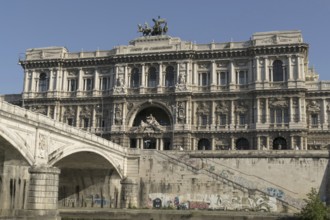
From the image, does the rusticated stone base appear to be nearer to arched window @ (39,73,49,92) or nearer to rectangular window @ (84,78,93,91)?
rectangular window @ (84,78,93,91)

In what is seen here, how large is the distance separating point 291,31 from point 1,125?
46784mm

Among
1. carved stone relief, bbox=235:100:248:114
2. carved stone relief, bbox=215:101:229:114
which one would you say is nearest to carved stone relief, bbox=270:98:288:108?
carved stone relief, bbox=235:100:248:114

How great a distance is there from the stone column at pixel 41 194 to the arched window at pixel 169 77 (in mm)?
35669

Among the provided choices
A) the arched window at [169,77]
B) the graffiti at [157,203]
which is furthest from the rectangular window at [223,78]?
the graffiti at [157,203]

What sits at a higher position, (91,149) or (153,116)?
(153,116)

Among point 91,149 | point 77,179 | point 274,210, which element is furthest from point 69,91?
point 274,210

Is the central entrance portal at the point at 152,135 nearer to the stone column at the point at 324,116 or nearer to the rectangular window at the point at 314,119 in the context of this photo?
the rectangular window at the point at 314,119

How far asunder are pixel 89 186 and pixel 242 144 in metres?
22.5

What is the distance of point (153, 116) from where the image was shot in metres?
70.2

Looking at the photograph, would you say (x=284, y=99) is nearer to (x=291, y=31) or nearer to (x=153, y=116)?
(x=291, y=31)

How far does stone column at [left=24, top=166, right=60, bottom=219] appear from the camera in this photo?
34031 millimetres

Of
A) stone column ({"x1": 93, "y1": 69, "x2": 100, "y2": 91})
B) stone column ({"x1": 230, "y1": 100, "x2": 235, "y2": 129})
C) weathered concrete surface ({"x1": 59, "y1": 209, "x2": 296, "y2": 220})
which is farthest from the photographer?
stone column ({"x1": 93, "y1": 69, "x2": 100, "y2": 91})

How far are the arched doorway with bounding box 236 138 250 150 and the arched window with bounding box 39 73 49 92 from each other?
1281 inches

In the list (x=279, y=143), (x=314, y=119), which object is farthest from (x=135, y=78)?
(x=314, y=119)
